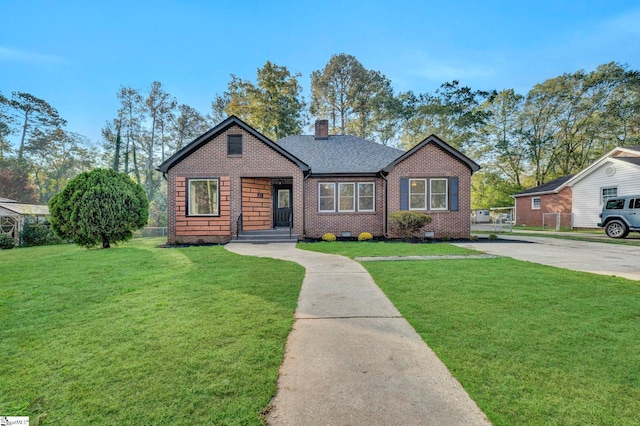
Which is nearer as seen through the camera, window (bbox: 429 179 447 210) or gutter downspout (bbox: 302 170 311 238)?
gutter downspout (bbox: 302 170 311 238)

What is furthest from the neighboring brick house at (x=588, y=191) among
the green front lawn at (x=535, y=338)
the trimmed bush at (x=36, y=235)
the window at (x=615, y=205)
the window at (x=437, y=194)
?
the trimmed bush at (x=36, y=235)

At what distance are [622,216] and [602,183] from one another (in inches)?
279

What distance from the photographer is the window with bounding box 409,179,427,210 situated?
43.3ft

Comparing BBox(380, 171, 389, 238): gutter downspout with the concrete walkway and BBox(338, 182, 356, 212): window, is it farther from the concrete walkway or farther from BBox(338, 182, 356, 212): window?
the concrete walkway

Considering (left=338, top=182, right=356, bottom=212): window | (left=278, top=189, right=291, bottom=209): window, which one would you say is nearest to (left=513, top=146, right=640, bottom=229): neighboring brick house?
(left=338, top=182, right=356, bottom=212): window

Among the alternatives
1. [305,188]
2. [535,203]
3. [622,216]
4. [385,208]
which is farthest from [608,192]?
[305,188]

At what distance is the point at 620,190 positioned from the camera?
17.9 metres

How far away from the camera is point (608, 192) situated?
18.6m

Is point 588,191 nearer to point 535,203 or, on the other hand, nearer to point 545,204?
point 545,204

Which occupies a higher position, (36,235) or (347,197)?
(347,197)

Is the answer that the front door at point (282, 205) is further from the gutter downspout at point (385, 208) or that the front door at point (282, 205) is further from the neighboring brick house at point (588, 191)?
the neighboring brick house at point (588, 191)

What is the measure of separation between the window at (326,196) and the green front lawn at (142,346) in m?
8.12

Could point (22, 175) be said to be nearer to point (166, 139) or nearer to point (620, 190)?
point (166, 139)

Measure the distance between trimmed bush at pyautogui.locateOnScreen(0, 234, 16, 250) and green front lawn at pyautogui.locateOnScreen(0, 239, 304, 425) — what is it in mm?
12682
